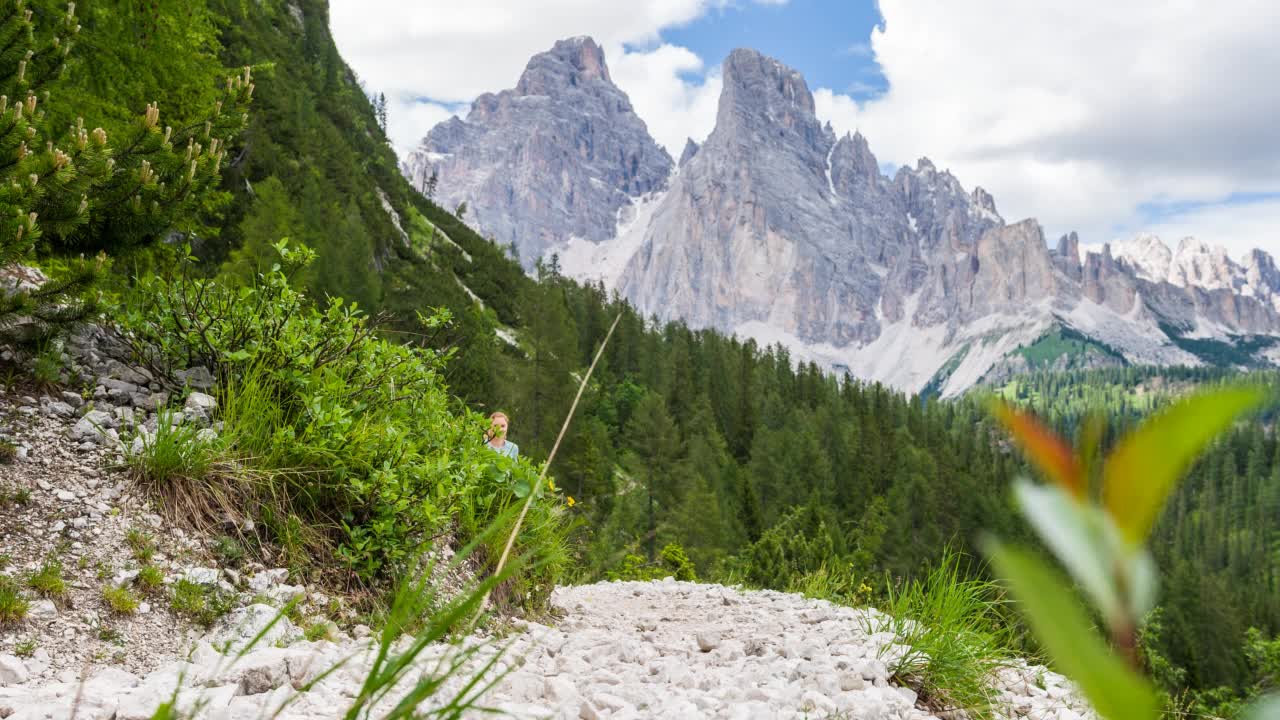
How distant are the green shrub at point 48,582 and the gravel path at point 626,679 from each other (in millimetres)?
670

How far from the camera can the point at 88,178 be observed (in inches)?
206

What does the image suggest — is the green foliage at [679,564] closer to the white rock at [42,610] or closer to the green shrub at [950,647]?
the green shrub at [950,647]

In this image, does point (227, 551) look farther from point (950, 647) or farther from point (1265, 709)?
point (1265, 709)

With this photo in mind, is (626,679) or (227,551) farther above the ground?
(227,551)

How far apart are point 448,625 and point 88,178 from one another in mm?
5651

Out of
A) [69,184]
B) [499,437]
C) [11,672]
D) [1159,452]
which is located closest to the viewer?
[1159,452]

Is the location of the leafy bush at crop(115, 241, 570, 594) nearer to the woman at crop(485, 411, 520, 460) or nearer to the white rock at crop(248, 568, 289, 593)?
the white rock at crop(248, 568, 289, 593)

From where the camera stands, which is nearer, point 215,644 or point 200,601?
point 215,644

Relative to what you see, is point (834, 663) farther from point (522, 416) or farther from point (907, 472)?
point (907, 472)

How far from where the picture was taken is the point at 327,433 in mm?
5488

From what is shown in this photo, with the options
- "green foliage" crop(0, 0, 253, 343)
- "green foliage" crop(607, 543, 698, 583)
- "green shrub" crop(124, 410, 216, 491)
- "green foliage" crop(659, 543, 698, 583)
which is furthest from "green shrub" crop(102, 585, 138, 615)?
"green foliage" crop(659, 543, 698, 583)

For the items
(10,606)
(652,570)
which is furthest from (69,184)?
(652,570)

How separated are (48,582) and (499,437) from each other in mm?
4013

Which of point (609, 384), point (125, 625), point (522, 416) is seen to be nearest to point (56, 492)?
point (125, 625)
